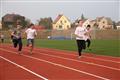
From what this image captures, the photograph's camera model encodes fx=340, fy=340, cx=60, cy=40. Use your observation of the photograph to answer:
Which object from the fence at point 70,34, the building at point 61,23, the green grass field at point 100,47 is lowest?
the green grass field at point 100,47

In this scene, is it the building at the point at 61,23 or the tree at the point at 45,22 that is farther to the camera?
the building at the point at 61,23

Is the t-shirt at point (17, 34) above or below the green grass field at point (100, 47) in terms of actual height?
above

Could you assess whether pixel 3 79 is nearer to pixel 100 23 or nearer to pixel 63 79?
pixel 63 79

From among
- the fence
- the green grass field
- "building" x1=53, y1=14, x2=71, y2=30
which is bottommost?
the green grass field

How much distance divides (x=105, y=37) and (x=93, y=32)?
2715mm

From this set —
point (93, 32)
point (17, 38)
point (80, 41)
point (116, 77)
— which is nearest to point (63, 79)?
point (116, 77)

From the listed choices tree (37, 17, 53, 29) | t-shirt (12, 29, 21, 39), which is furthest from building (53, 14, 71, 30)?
t-shirt (12, 29, 21, 39)

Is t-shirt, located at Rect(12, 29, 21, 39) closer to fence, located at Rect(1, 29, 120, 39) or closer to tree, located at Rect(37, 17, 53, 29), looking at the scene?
fence, located at Rect(1, 29, 120, 39)

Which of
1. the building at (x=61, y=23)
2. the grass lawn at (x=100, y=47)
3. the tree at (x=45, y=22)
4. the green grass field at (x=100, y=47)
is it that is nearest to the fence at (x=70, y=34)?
the green grass field at (x=100, y=47)

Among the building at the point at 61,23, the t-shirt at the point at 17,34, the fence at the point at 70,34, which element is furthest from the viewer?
the building at the point at 61,23

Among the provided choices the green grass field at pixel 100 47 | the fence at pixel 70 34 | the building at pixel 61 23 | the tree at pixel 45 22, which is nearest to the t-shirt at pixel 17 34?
the green grass field at pixel 100 47

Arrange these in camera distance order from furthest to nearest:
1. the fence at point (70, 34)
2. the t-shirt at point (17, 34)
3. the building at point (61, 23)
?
1. the building at point (61, 23)
2. the fence at point (70, 34)
3. the t-shirt at point (17, 34)

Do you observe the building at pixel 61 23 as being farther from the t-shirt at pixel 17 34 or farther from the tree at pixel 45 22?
the t-shirt at pixel 17 34

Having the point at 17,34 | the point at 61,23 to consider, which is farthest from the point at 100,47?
the point at 61,23
